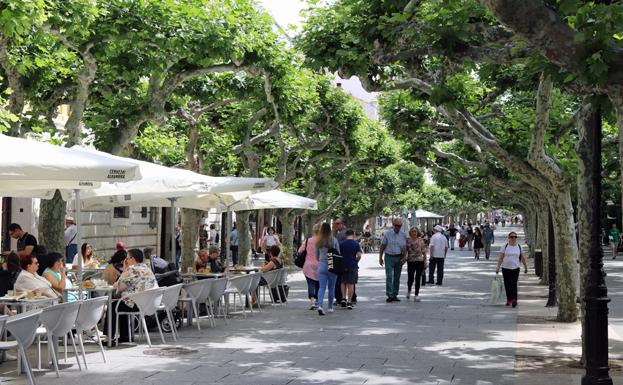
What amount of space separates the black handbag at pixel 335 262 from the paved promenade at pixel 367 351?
2.57ft

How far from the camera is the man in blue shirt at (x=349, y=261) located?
56.7ft

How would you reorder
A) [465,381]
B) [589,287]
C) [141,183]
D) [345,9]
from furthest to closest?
[345,9] → [141,183] → [465,381] → [589,287]

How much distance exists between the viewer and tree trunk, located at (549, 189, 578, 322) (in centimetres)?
1500

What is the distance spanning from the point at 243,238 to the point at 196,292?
14.4 meters

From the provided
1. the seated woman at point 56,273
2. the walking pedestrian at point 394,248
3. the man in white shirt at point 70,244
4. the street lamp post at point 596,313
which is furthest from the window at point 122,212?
the street lamp post at point 596,313

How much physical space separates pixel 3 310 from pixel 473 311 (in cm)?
956

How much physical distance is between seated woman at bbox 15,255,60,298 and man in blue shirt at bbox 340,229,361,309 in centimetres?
698

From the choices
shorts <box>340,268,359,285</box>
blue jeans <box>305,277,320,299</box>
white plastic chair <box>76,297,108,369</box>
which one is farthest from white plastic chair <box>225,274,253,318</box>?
white plastic chair <box>76,297,108,369</box>

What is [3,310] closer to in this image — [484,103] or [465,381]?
[465,381]

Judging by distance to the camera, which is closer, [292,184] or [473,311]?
[473,311]

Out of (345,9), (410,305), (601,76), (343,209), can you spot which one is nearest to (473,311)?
(410,305)

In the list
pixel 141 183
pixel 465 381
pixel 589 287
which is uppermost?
pixel 141 183

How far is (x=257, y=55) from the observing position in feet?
61.7

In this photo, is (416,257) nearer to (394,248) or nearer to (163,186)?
(394,248)
